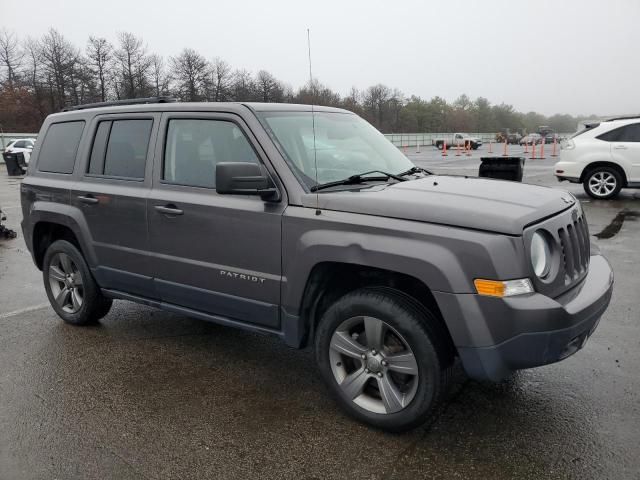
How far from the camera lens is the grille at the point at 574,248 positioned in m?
2.89

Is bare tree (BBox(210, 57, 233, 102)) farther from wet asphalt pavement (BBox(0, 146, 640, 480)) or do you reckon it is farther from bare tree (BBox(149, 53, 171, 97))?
bare tree (BBox(149, 53, 171, 97))

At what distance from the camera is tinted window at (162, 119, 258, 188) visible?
356 centimetres

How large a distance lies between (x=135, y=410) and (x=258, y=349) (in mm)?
1172

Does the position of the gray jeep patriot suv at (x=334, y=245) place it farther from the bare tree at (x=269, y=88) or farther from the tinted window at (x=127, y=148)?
the bare tree at (x=269, y=88)

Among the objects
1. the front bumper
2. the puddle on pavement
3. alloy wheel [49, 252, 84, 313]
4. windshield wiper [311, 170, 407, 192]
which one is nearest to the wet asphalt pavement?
alloy wheel [49, 252, 84, 313]

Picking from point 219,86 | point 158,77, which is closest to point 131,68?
point 158,77

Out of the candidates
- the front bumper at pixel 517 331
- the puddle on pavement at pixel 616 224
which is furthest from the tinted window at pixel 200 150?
the puddle on pavement at pixel 616 224

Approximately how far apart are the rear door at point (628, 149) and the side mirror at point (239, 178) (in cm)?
1050

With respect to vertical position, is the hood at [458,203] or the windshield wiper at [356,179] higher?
the windshield wiper at [356,179]

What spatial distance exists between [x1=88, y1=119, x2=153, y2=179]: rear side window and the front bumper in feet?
8.78

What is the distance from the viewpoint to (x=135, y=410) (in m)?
3.32

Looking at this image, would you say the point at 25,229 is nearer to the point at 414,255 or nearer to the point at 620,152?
the point at 414,255

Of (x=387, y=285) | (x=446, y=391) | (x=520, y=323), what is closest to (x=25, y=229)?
(x=387, y=285)

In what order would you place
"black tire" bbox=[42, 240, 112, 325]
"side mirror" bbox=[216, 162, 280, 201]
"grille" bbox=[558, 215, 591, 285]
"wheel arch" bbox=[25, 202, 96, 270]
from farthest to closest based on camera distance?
"black tire" bbox=[42, 240, 112, 325] → "wheel arch" bbox=[25, 202, 96, 270] → "side mirror" bbox=[216, 162, 280, 201] → "grille" bbox=[558, 215, 591, 285]
